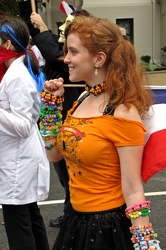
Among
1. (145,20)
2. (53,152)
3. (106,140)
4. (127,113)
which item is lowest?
(53,152)

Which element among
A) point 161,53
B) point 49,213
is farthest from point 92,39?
point 161,53

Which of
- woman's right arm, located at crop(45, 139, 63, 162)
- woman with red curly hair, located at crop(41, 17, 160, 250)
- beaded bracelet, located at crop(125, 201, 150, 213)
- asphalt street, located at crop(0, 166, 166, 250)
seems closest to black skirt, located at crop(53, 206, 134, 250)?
woman with red curly hair, located at crop(41, 17, 160, 250)

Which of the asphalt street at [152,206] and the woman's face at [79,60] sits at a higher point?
the woman's face at [79,60]

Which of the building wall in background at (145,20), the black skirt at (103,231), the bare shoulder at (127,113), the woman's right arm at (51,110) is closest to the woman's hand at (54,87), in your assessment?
the woman's right arm at (51,110)

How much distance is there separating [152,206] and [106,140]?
314 cm

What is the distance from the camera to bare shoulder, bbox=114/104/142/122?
2006 mm

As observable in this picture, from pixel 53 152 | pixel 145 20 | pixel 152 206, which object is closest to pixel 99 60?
pixel 53 152

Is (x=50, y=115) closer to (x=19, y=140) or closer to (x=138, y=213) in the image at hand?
(x=138, y=213)

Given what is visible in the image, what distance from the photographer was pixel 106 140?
Answer: 6.66ft

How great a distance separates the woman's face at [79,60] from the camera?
2094mm

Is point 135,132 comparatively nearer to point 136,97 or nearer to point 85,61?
point 136,97

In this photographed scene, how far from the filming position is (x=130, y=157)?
6.55 ft

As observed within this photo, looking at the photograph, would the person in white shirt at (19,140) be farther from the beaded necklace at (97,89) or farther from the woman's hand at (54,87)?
the beaded necklace at (97,89)

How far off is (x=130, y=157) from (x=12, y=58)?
1.46 m
